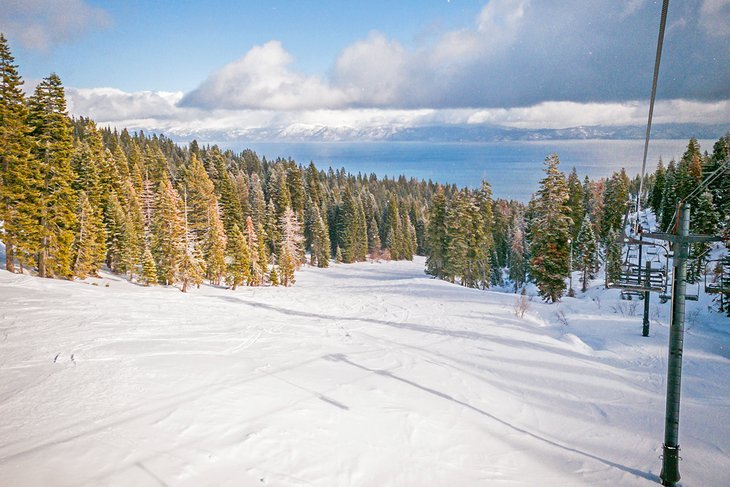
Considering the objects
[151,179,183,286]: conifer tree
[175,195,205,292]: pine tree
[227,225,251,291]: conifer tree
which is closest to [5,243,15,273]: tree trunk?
[151,179,183,286]: conifer tree

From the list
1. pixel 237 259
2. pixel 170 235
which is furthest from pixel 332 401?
pixel 237 259

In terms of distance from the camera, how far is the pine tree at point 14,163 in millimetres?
23688

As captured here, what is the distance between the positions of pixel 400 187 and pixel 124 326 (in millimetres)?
137594

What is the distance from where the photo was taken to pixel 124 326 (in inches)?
585

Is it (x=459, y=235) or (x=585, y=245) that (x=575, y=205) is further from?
(x=459, y=235)

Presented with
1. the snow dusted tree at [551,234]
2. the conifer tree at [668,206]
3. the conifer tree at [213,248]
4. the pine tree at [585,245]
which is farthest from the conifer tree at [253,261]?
the conifer tree at [668,206]

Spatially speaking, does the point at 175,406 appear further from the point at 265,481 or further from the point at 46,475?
the point at 265,481

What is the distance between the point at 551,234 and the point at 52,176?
35422mm

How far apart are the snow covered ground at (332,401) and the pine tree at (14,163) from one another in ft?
21.6

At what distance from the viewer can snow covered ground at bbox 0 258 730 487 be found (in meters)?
7.30

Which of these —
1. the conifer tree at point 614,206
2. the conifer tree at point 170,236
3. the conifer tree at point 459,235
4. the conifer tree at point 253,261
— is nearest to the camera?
the conifer tree at point 170,236

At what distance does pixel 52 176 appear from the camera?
26.3 metres

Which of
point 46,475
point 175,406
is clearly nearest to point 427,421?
point 175,406

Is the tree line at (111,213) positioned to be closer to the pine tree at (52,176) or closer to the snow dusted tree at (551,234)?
the pine tree at (52,176)
